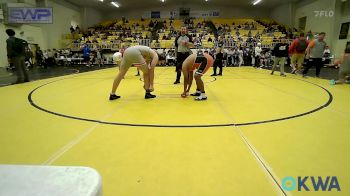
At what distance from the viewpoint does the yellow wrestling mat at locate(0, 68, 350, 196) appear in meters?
1.73

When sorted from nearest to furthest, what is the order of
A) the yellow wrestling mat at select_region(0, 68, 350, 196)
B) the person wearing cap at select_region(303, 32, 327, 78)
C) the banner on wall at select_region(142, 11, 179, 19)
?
the yellow wrestling mat at select_region(0, 68, 350, 196) < the person wearing cap at select_region(303, 32, 327, 78) < the banner on wall at select_region(142, 11, 179, 19)

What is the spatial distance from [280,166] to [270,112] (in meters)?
1.85

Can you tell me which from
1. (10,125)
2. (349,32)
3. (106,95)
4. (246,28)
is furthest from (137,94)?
(246,28)

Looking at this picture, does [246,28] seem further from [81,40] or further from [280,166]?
[280,166]

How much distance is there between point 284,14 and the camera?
26.5 m

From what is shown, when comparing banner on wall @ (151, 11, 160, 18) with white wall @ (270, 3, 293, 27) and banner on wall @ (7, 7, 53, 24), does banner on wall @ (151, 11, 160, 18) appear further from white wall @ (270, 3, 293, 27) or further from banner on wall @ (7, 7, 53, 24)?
banner on wall @ (7, 7, 53, 24)

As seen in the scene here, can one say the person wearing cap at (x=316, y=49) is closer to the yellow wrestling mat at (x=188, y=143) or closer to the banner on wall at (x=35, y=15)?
the yellow wrestling mat at (x=188, y=143)

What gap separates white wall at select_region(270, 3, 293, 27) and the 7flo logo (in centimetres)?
2772

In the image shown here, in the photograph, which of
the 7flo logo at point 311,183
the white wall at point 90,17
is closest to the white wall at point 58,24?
the white wall at point 90,17

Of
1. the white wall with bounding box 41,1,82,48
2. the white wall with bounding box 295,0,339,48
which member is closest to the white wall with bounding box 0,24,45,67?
the white wall with bounding box 41,1,82,48

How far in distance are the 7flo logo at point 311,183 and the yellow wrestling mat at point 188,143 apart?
0.02m

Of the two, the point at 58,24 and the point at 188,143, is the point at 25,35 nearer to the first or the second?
the point at 58,24

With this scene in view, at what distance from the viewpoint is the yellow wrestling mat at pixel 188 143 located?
5.68 ft

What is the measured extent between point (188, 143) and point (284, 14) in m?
28.7
